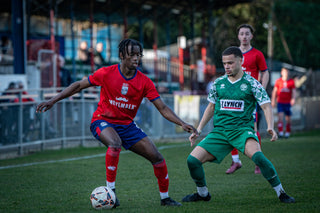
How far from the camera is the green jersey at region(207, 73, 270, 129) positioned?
6.09 metres

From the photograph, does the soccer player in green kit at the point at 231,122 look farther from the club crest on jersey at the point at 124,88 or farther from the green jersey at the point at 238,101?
the club crest on jersey at the point at 124,88

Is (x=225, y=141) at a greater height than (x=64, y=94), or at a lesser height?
lesser

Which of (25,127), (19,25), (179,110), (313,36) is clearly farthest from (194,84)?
(313,36)

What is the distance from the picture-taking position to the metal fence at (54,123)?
12.2 meters

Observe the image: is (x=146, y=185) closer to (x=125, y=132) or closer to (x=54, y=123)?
(x=125, y=132)

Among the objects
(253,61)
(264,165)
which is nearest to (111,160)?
(264,165)

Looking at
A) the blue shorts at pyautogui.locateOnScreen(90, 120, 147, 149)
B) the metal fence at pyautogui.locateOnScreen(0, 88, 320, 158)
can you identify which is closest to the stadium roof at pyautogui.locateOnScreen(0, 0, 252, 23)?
the metal fence at pyautogui.locateOnScreen(0, 88, 320, 158)

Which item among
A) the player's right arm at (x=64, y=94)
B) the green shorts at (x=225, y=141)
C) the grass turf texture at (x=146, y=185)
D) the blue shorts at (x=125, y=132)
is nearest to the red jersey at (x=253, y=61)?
the grass turf texture at (x=146, y=185)

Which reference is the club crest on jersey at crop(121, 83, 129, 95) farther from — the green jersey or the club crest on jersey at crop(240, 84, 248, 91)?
the club crest on jersey at crop(240, 84, 248, 91)

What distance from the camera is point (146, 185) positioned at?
303 inches

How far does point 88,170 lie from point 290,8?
127 feet

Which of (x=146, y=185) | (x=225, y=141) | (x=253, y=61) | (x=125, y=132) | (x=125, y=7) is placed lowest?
(x=146, y=185)

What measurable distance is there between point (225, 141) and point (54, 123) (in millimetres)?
8660

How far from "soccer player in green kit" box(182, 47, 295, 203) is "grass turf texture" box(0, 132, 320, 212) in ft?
1.17
